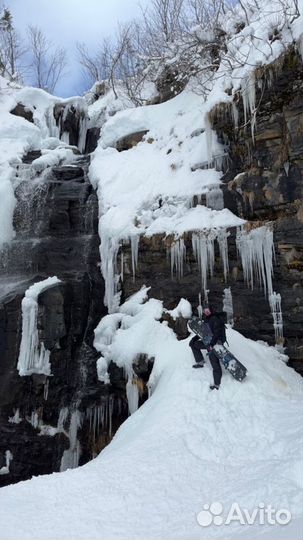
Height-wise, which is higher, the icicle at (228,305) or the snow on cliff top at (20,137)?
the snow on cliff top at (20,137)

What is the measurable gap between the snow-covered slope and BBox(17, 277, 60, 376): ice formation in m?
3.85

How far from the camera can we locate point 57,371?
1002cm

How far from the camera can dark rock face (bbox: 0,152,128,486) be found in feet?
31.7

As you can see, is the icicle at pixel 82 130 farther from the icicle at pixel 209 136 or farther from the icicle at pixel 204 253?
the icicle at pixel 204 253

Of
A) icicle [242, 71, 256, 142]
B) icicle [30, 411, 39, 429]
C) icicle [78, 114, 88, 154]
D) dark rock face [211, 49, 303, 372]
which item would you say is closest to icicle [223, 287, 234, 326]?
dark rock face [211, 49, 303, 372]

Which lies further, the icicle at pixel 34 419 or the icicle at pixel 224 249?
the icicle at pixel 34 419

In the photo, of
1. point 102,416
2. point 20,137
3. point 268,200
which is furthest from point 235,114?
point 20,137

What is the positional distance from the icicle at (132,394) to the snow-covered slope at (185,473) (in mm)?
1763

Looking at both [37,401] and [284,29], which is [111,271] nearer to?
[37,401]

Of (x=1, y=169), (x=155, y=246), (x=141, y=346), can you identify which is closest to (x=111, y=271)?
(x=155, y=246)

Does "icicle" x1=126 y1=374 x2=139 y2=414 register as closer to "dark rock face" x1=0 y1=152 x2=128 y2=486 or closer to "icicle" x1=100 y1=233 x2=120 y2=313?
"dark rock face" x1=0 y1=152 x2=128 y2=486

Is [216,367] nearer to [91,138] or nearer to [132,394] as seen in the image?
[132,394]

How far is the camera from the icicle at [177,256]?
9570 mm

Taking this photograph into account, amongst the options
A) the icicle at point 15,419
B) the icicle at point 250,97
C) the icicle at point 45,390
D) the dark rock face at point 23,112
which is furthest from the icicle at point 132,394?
the dark rock face at point 23,112
